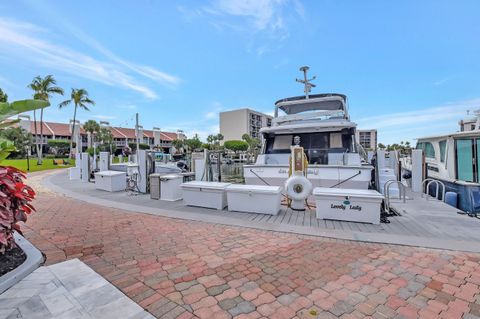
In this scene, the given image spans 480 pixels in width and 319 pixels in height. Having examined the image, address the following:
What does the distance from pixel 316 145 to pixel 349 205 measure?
4438 mm

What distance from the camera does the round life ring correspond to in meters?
6.17

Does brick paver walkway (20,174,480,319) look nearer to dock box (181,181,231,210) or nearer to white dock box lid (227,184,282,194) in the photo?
white dock box lid (227,184,282,194)

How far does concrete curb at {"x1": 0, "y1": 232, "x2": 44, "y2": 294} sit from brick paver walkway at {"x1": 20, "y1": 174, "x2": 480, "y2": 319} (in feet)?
0.57

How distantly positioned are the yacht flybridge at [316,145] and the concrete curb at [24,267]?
584 centimetres

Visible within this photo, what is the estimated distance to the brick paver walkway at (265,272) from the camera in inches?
94.5

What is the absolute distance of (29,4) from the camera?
605cm

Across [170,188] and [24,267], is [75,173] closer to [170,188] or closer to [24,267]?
[170,188]

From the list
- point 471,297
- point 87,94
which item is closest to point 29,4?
point 471,297

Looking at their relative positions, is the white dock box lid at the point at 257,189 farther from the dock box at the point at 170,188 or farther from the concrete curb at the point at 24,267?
the concrete curb at the point at 24,267

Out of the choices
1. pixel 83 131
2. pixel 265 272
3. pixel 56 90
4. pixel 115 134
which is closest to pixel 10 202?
pixel 265 272

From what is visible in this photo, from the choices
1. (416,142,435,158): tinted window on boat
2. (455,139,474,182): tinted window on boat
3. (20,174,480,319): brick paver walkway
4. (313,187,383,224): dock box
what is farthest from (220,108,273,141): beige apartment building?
(20,174,480,319): brick paver walkway

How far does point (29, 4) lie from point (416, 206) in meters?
11.1

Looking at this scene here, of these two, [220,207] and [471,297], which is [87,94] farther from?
[471,297]

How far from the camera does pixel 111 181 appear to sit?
388 inches
